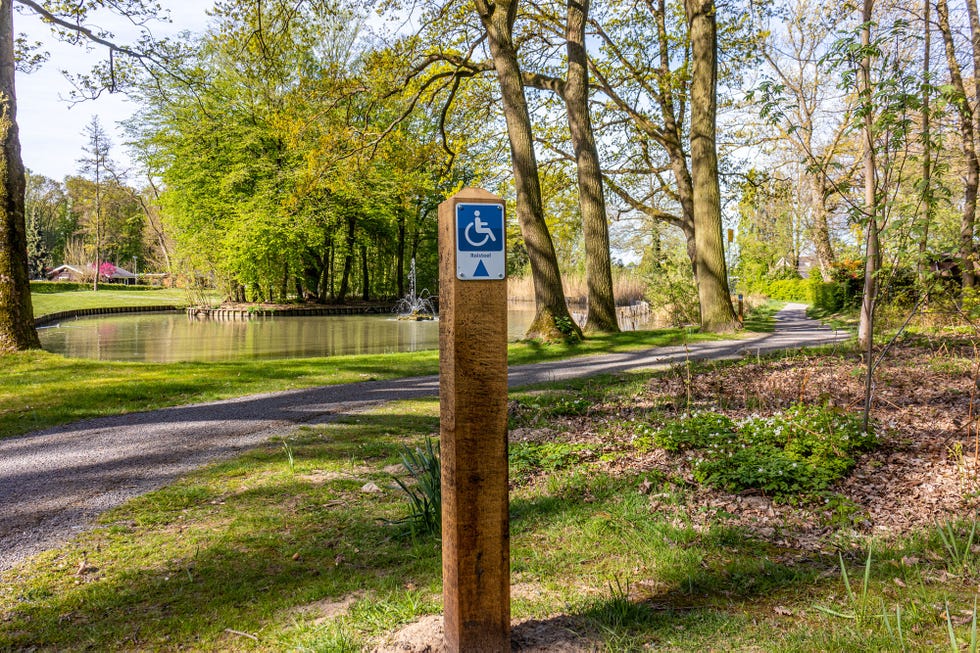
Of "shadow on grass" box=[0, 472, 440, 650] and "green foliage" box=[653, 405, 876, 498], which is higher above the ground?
"green foliage" box=[653, 405, 876, 498]

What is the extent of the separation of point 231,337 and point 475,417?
73.6ft

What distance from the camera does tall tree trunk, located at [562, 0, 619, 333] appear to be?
15.2 metres

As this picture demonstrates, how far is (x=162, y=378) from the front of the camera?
9945 millimetres

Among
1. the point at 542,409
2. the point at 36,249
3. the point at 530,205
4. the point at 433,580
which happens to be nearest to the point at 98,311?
the point at 530,205

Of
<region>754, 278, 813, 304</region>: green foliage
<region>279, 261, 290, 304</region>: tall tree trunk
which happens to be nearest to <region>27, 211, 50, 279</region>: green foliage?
<region>279, 261, 290, 304</region>: tall tree trunk

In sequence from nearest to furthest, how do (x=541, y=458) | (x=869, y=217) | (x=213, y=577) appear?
(x=213, y=577), (x=541, y=458), (x=869, y=217)

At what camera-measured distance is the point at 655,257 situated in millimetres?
21344

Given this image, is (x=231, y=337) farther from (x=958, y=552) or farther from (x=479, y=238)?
(x=958, y=552)

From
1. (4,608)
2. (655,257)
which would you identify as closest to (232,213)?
(655,257)

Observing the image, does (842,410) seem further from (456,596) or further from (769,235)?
(769,235)

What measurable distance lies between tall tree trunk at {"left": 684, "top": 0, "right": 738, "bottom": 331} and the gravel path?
17.9 ft

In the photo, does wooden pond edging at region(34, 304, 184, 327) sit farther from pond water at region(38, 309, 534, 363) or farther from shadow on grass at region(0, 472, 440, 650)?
shadow on grass at region(0, 472, 440, 650)

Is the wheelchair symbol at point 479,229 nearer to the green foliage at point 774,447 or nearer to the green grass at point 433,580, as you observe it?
the green grass at point 433,580

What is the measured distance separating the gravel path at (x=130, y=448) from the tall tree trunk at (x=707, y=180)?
5468 mm
